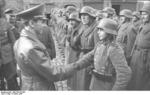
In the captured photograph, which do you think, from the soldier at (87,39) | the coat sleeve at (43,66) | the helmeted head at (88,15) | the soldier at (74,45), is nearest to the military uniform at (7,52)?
the soldier at (74,45)

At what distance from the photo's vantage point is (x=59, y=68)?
289cm

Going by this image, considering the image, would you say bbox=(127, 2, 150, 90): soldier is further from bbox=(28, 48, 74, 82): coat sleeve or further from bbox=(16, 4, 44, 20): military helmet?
bbox=(16, 4, 44, 20): military helmet

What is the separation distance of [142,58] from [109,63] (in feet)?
6.06

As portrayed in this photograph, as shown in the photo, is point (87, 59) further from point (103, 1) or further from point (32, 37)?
point (103, 1)

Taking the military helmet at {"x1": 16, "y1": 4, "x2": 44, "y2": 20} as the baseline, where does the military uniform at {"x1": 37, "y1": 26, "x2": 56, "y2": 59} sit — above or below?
below

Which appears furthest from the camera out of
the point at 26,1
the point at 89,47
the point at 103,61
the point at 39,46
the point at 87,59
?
the point at 26,1

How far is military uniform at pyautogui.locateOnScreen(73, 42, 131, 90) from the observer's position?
2.90m

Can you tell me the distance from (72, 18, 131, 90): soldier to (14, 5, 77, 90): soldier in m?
0.49

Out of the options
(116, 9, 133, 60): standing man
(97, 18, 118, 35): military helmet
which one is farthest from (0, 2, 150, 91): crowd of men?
(116, 9, 133, 60): standing man

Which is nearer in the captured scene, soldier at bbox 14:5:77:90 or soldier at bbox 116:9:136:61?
soldier at bbox 14:5:77:90

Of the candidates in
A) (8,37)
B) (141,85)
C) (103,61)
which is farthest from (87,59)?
(8,37)

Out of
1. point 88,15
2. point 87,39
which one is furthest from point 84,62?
point 88,15

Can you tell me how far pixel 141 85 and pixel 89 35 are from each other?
1642 millimetres

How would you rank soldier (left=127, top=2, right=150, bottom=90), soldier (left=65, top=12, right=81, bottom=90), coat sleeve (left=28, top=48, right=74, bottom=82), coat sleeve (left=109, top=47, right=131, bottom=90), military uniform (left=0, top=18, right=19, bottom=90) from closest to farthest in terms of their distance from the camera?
coat sleeve (left=28, top=48, right=74, bottom=82) < coat sleeve (left=109, top=47, right=131, bottom=90) < soldier (left=127, top=2, right=150, bottom=90) < military uniform (left=0, top=18, right=19, bottom=90) < soldier (left=65, top=12, right=81, bottom=90)
